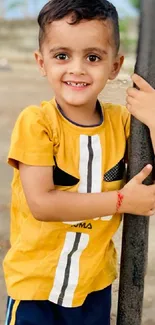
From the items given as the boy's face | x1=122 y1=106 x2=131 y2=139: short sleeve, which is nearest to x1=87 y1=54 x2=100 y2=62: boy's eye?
the boy's face

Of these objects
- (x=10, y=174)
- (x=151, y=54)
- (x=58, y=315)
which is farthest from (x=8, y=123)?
(x=151, y=54)

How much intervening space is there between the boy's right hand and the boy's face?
212 mm

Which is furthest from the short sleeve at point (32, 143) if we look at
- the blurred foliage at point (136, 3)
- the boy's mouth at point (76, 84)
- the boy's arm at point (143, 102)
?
the blurred foliage at point (136, 3)

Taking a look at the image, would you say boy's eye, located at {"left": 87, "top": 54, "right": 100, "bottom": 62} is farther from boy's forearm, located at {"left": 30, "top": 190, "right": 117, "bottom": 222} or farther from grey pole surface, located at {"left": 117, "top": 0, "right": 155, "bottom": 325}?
boy's forearm, located at {"left": 30, "top": 190, "right": 117, "bottom": 222}

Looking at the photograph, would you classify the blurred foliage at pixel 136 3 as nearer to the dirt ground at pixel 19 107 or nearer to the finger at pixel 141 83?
the finger at pixel 141 83

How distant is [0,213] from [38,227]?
1.66 meters

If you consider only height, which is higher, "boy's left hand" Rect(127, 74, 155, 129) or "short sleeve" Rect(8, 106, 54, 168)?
"boy's left hand" Rect(127, 74, 155, 129)

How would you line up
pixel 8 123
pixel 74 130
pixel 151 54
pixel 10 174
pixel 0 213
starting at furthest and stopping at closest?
pixel 8 123 → pixel 10 174 → pixel 0 213 → pixel 74 130 → pixel 151 54

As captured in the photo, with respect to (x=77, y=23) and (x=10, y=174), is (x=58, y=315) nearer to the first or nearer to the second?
(x=77, y=23)

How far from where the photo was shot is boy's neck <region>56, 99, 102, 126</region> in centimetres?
164

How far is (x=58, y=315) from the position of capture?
182 cm

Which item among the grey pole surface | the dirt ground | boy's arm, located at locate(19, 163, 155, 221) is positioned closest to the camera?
the grey pole surface

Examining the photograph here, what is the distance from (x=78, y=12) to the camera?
1515 millimetres

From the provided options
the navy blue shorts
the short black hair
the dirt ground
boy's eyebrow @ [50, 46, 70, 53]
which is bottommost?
the dirt ground
